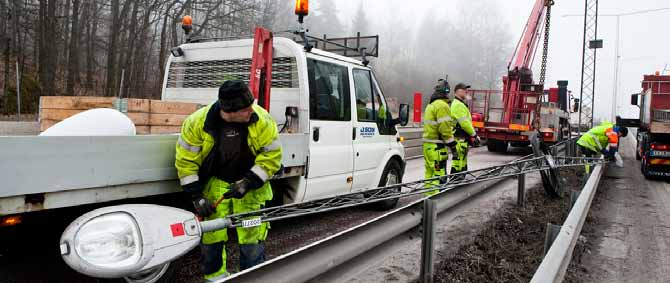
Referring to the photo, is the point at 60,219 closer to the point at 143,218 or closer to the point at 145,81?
the point at 143,218

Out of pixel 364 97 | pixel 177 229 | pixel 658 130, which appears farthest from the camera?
pixel 658 130

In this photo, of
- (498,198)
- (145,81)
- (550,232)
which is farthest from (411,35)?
(550,232)

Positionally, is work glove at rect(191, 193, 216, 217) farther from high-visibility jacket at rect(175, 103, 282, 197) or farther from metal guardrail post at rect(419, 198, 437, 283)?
metal guardrail post at rect(419, 198, 437, 283)

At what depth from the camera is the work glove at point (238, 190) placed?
3020 mm

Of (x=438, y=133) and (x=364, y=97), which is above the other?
(x=364, y=97)

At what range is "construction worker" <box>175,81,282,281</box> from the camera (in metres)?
3.01

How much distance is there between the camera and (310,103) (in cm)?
Result: 481

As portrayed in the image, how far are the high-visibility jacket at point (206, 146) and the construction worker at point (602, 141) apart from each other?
8132 millimetres

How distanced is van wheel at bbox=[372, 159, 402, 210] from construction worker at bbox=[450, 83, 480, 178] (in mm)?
785

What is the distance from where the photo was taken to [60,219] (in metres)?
2.78

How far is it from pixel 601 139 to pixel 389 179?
5515 mm

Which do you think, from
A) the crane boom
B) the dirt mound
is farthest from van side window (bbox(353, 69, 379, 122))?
the crane boom

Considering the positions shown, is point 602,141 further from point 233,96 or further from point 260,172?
point 233,96

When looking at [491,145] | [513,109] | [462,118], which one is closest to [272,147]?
[462,118]
